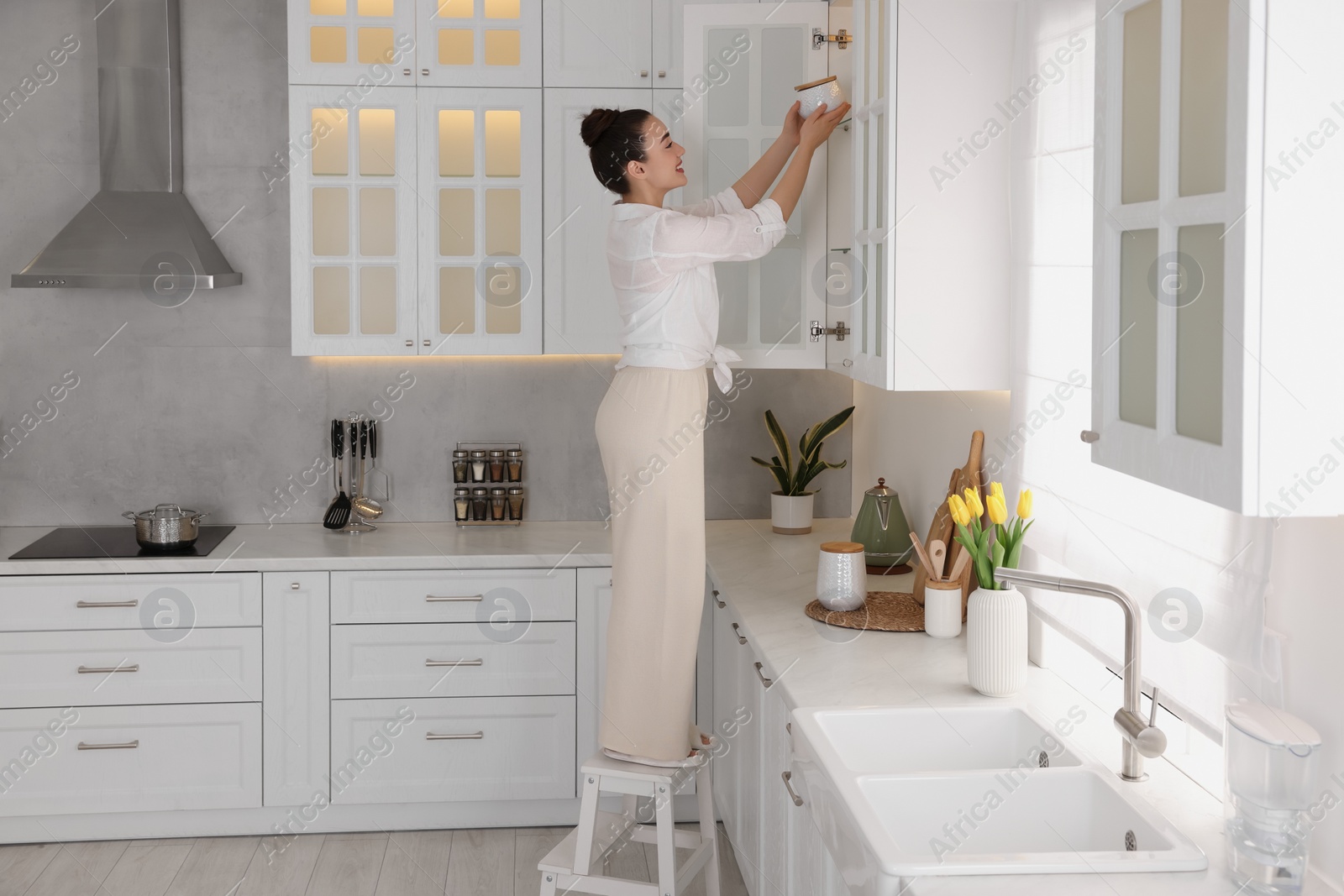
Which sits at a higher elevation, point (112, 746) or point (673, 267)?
point (673, 267)

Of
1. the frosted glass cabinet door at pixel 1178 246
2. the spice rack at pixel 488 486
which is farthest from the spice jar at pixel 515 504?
the frosted glass cabinet door at pixel 1178 246

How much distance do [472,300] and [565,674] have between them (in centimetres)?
108

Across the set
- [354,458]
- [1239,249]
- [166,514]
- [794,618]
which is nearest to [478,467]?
[354,458]

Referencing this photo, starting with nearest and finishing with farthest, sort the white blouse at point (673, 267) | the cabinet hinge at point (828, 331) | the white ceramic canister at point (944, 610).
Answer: the white ceramic canister at point (944, 610), the white blouse at point (673, 267), the cabinet hinge at point (828, 331)

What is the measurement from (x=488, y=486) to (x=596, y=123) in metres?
1.39

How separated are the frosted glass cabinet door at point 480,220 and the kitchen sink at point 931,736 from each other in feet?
5.77

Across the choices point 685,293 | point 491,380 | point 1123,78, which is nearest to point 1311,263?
point 1123,78

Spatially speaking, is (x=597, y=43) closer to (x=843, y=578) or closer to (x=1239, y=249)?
(x=843, y=578)

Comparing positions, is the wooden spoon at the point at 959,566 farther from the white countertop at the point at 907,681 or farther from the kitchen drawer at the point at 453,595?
the kitchen drawer at the point at 453,595

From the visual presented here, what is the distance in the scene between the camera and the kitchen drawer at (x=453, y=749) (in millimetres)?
3324

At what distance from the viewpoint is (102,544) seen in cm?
347

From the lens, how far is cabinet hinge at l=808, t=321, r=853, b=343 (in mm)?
2977

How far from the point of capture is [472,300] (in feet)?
11.1

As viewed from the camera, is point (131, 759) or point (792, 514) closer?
point (131, 759)
